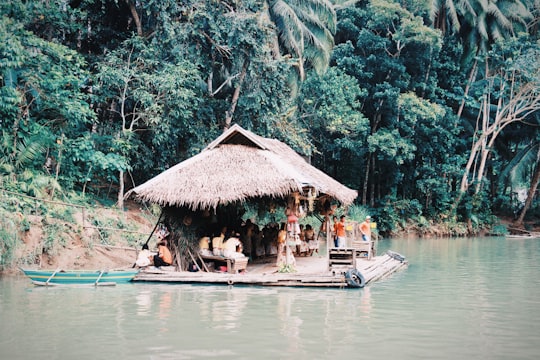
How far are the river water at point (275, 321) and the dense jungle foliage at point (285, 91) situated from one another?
239 inches

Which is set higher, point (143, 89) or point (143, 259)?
point (143, 89)

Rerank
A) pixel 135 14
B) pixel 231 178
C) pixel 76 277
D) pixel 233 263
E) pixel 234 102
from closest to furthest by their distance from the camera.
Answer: pixel 76 277 → pixel 233 263 → pixel 231 178 → pixel 135 14 → pixel 234 102

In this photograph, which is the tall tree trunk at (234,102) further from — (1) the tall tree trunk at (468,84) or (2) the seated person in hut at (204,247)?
(1) the tall tree trunk at (468,84)

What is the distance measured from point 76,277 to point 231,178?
4.11 m

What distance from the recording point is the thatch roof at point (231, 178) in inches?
555

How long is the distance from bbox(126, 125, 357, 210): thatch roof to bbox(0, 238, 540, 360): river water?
2.04m

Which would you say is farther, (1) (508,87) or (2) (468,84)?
(2) (468,84)

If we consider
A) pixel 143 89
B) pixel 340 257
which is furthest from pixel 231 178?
pixel 143 89

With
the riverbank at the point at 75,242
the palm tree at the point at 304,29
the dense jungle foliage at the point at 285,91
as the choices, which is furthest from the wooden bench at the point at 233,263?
the palm tree at the point at 304,29

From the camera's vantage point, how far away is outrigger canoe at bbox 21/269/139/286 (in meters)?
13.4

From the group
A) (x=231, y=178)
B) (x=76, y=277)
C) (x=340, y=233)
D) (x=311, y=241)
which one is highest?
(x=231, y=178)

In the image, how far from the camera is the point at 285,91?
1067 inches

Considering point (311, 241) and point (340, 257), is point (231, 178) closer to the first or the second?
point (340, 257)

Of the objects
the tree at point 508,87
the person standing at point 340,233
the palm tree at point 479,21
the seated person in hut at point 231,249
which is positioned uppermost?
the palm tree at point 479,21
